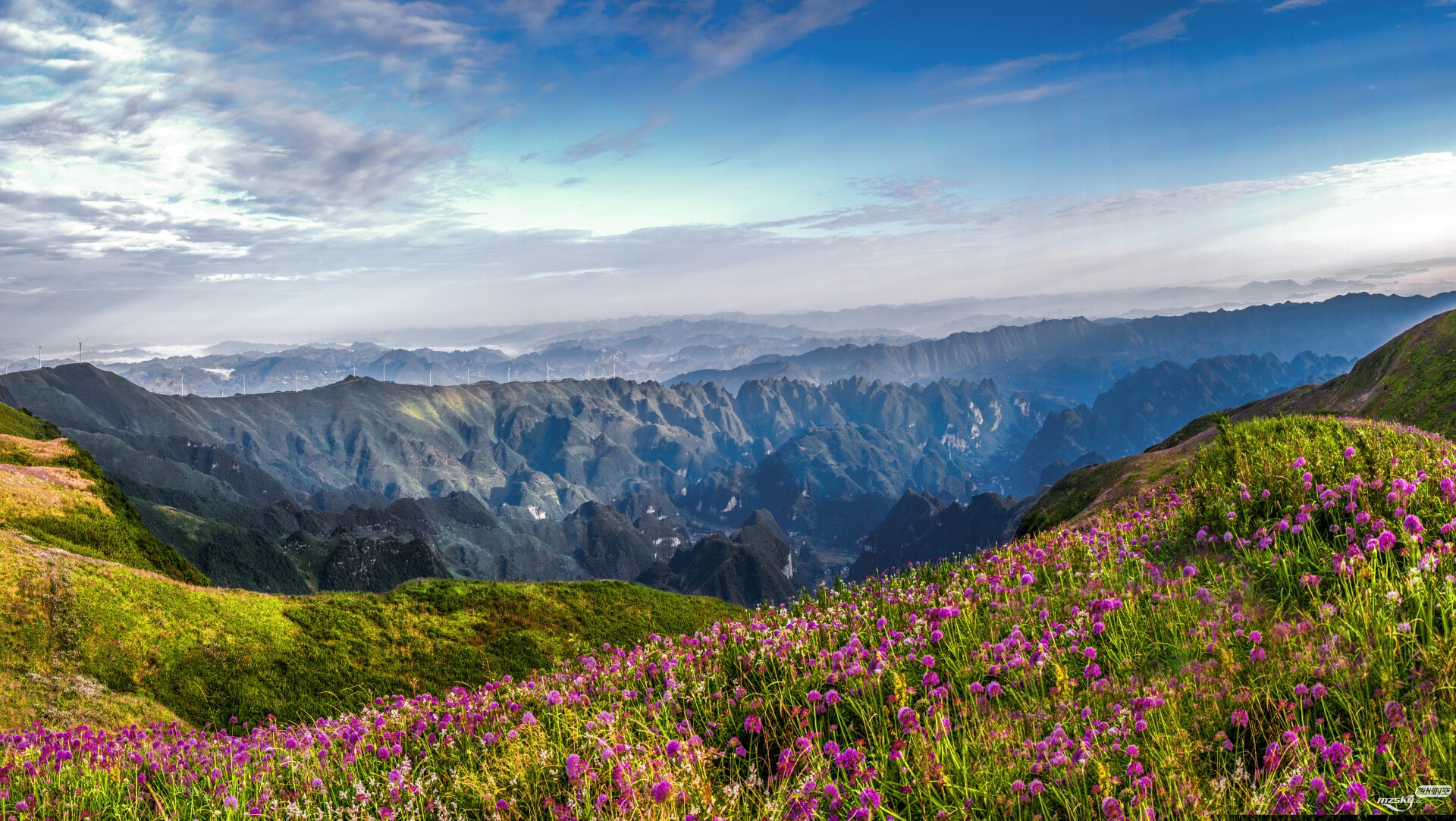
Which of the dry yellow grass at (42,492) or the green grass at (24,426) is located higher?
the green grass at (24,426)

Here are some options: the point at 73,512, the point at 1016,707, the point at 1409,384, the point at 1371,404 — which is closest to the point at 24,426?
the point at 73,512

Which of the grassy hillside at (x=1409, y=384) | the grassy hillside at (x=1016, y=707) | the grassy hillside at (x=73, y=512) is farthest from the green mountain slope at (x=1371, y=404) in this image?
the grassy hillside at (x=73, y=512)

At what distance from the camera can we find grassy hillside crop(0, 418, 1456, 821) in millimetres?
4621

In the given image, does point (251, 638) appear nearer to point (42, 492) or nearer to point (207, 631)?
point (207, 631)

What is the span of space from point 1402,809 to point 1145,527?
23.0 ft

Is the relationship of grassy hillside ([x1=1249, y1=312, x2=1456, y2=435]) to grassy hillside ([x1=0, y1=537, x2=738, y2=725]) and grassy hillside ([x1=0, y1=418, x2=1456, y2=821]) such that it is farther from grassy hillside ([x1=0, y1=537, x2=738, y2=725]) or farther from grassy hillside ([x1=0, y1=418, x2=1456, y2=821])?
grassy hillside ([x1=0, y1=537, x2=738, y2=725])

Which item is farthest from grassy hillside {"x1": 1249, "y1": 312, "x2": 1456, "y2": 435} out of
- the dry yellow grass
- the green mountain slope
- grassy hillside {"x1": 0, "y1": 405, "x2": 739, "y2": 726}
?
the dry yellow grass

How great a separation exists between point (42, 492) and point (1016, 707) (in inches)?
2164

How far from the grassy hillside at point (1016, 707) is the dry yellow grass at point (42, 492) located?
39.3 meters

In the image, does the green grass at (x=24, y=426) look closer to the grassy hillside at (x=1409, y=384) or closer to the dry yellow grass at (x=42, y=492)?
the dry yellow grass at (x=42, y=492)

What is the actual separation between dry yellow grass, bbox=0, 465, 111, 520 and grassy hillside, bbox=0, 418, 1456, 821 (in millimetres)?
39337

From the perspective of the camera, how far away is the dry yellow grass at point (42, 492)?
126 ft

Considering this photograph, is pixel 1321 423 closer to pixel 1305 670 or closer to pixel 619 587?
pixel 1305 670

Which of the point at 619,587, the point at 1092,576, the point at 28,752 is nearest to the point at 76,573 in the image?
the point at 28,752
